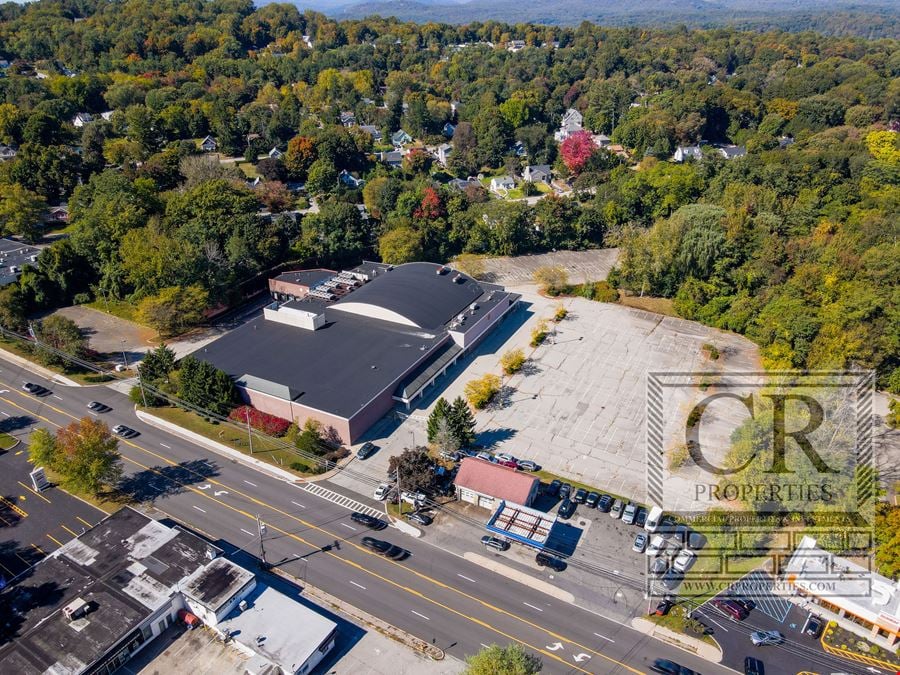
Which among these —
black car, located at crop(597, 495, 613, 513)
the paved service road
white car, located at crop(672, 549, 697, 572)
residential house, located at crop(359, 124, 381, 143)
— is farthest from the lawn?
residential house, located at crop(359, 124, 381, 143)

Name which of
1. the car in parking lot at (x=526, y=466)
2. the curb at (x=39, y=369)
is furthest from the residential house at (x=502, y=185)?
the curb at (x=39, y=369)

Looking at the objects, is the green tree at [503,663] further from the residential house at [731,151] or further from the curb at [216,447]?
the residential house at [731,151]

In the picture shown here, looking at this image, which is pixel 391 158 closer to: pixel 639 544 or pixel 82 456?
pixel 82 456

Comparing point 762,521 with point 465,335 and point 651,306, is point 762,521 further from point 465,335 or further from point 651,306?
point 651,306

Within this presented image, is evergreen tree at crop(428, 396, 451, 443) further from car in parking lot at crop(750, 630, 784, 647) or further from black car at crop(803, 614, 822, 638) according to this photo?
black car at crop(803, 614, 822, 638)

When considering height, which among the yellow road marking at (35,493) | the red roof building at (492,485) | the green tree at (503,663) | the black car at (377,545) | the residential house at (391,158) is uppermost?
the residential house at (391,158)
